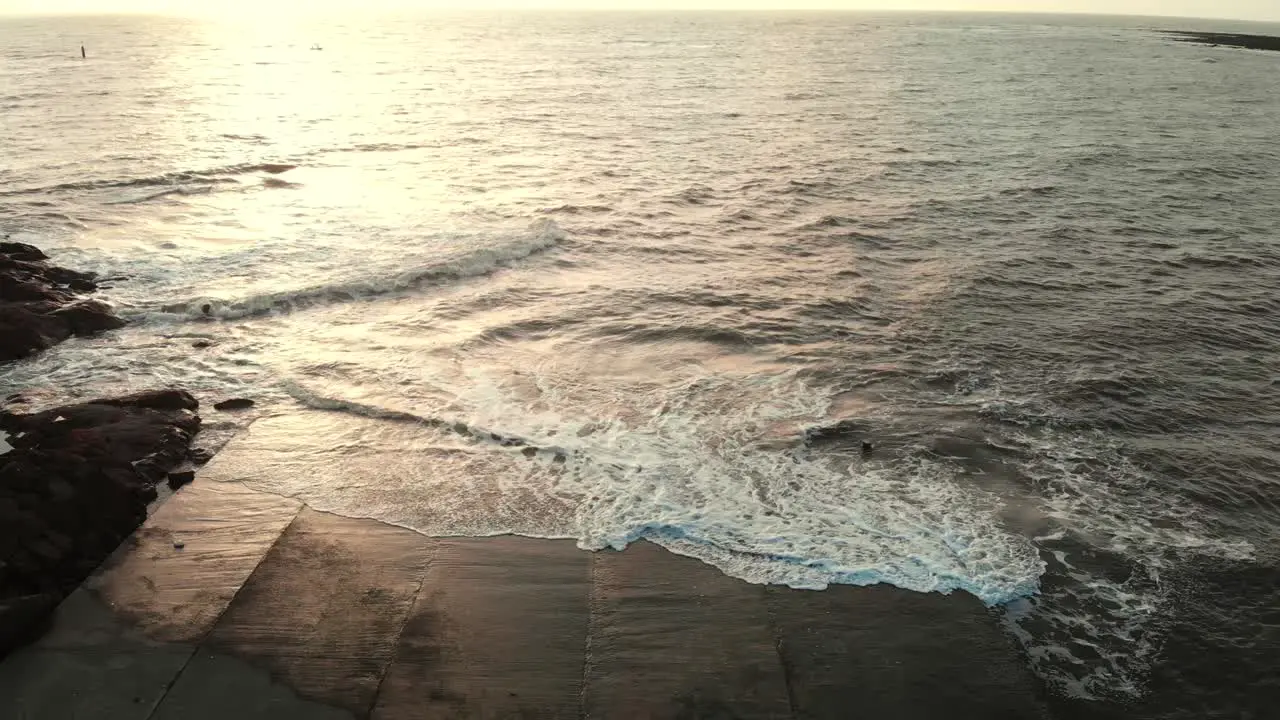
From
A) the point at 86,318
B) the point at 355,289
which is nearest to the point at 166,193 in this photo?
the point at 355,289

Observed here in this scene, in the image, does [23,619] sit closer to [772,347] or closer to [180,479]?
[180,479]

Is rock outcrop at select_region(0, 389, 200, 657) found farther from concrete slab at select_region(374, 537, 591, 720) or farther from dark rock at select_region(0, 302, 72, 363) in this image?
concrete slab at select_region(374, 537, 591, 720)

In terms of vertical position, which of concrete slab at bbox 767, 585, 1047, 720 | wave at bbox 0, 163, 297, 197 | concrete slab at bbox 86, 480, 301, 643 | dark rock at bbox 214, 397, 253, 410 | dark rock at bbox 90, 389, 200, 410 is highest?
wave at bbox 0, 163, 297, 197

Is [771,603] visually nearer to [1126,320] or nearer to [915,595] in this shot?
[915,595]

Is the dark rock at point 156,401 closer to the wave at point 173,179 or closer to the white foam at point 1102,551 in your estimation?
the white foam at point 1102,551

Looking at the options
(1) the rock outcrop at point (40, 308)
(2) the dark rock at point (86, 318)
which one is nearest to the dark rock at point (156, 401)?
(1) the rock outcrop at point (40, 308)

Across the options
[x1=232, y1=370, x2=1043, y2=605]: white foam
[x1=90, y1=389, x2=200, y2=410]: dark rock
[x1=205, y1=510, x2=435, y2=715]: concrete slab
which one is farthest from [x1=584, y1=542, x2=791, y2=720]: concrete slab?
[x1=90, y1=389, x2=200, y2=410]: dark rock
